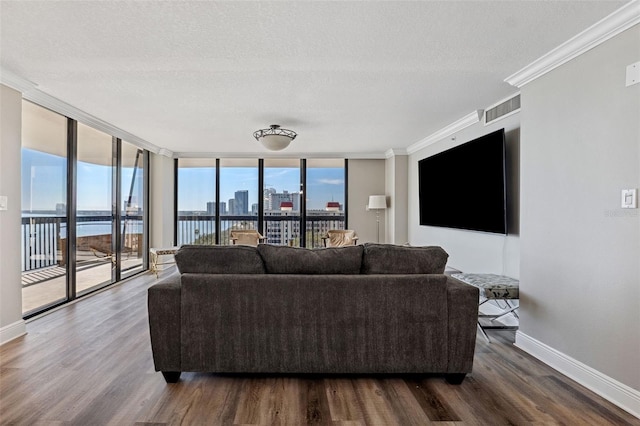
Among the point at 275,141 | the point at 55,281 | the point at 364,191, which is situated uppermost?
the point at 275,141

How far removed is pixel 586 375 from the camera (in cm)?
233

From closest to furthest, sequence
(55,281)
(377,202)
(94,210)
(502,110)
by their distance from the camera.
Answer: (502,110), (55,281), (94,210), (377,202)

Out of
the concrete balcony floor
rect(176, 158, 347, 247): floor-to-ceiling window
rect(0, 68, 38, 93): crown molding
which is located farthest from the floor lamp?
rect(0, 68, 38, 93): crown molding

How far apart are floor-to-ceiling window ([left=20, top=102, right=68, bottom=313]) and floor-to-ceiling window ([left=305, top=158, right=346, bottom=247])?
4.50 metres

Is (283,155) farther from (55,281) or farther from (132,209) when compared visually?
(55,281)

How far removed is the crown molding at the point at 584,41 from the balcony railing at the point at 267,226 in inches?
203

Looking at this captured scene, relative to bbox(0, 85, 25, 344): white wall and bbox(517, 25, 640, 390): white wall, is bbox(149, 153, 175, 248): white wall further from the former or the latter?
bbox(517, 25, 640, 390): white wall

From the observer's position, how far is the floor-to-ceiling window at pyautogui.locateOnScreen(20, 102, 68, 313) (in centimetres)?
372

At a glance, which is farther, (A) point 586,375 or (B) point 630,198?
(A) point 586,375

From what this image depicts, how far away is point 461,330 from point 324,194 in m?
5.60

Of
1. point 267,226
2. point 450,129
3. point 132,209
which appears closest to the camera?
point 450,129

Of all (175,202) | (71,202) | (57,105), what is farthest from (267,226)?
(57,105)

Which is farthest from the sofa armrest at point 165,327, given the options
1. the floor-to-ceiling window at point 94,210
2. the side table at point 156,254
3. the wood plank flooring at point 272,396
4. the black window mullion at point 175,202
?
the black window mullion at point 175,202

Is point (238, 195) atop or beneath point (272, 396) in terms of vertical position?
atop
